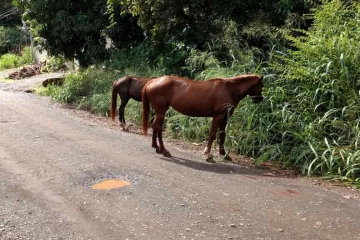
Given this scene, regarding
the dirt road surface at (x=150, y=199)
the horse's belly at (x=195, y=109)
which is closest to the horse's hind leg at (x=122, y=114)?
the dirt road surface at (x=150, y=199)

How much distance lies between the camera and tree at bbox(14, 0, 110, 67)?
1508cm

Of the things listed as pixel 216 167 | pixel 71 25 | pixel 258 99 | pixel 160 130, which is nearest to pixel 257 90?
pixel 258 99

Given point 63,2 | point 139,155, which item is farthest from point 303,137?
point 63,2

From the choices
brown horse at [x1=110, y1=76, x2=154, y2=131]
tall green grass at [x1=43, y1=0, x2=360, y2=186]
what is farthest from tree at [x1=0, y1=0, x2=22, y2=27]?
tall green grass at [x1=43, y1=0, x2=360, y2=186]

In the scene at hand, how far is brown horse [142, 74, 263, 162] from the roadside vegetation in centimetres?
67

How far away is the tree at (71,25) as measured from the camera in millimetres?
15078

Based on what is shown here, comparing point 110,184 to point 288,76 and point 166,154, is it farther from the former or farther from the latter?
point 288,76

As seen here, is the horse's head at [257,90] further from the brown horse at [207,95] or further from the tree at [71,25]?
the tree at [71,25]

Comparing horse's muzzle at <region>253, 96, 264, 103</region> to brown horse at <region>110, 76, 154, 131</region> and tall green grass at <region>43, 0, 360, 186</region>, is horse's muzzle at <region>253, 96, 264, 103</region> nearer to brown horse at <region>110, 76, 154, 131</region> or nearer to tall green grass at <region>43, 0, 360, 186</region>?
tall green grass at <region>43, 0, 360, 186</region>

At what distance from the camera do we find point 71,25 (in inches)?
597

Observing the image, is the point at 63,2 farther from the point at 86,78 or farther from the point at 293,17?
the point at 293,17

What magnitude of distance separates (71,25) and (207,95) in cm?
876

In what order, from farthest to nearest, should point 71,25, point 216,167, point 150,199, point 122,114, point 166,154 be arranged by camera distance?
point 71,25 → point 122,114 → point 166,154 → point 216,167 → point 150,199

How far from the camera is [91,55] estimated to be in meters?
15.7
